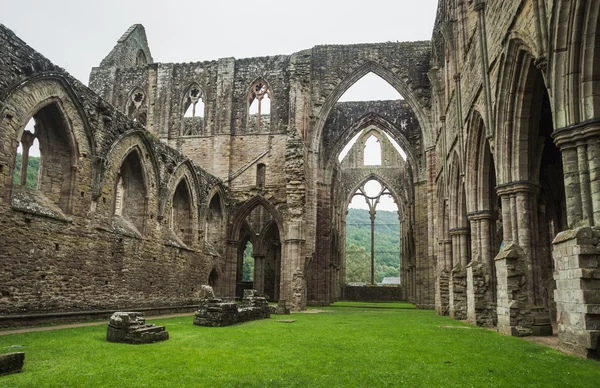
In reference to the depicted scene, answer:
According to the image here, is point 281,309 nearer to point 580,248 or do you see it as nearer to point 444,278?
point 444,278

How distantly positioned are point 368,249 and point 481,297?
200ft

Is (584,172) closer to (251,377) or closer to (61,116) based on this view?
(251,377)

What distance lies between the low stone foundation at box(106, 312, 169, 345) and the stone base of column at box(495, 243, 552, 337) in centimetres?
632

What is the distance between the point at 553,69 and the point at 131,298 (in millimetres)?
11442

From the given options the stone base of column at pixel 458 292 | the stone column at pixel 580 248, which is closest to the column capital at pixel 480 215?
the stone base of column at pixel 458 292

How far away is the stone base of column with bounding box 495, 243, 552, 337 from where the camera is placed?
9031 millimetres

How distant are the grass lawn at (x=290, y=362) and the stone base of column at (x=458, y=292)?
5.89 m

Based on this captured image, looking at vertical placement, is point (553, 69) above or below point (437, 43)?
below

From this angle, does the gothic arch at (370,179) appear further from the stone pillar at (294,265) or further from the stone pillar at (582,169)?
the stone pillar at (582,169)

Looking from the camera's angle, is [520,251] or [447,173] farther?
[447,173]

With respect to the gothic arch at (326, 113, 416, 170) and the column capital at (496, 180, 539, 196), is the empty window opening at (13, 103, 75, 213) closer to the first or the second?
the column capital at (496, 180, 539, 196)

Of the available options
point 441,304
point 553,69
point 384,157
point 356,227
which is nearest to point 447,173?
point 441,304

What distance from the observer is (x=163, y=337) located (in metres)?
7.69

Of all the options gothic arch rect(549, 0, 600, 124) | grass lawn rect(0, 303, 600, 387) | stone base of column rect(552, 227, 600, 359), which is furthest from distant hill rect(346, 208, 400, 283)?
stone base of column rect(552, 227, 600, 359)
